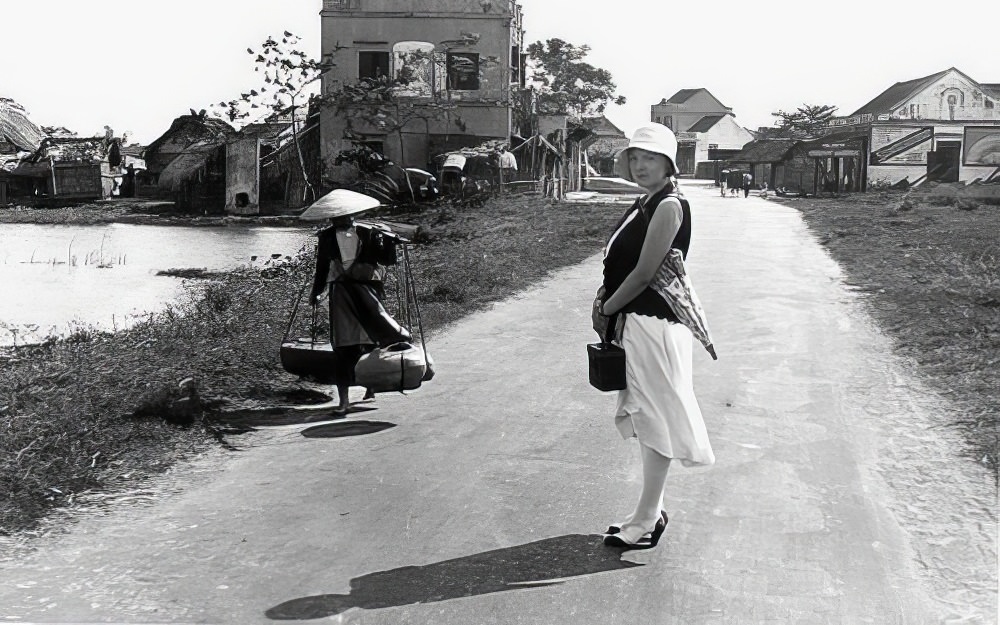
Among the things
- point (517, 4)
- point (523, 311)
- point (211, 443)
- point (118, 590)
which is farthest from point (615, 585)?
point (517, 4)

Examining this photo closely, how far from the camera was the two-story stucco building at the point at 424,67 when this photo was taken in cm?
3494

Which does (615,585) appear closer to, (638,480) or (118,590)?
(638,480)

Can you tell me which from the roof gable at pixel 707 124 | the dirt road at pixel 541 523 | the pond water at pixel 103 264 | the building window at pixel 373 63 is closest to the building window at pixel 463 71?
the building window at pixel 373 63

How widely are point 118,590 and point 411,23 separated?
108ft

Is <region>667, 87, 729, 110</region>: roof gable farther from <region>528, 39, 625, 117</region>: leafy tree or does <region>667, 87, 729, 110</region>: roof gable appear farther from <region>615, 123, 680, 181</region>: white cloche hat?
<region>615, 123, 680, 181</region>: white cloche hat

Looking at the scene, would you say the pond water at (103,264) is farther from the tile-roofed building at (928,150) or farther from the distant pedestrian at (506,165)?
the tile-roofed building at (928,150)

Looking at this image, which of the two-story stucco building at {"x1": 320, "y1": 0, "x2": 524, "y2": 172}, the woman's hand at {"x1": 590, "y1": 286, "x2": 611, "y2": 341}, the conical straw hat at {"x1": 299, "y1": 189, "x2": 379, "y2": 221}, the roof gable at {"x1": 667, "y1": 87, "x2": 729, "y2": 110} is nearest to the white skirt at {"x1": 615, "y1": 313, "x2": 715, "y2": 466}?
the woman's hand at {"x1": 590, "y1": 286, "x2": 611, "y2": 341}

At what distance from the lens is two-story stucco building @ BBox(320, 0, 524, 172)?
34938 mm

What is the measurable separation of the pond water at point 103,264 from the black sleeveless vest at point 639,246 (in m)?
7.32

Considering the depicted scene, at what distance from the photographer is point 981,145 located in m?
50.0

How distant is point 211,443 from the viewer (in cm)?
620

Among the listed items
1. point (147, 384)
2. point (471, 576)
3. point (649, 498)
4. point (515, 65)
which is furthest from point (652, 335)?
point (515, 65)

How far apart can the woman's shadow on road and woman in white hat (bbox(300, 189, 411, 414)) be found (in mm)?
2762

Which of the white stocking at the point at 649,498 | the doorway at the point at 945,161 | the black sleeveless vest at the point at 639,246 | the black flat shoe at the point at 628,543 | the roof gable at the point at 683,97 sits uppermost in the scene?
the roof gable at the point at 683,97
